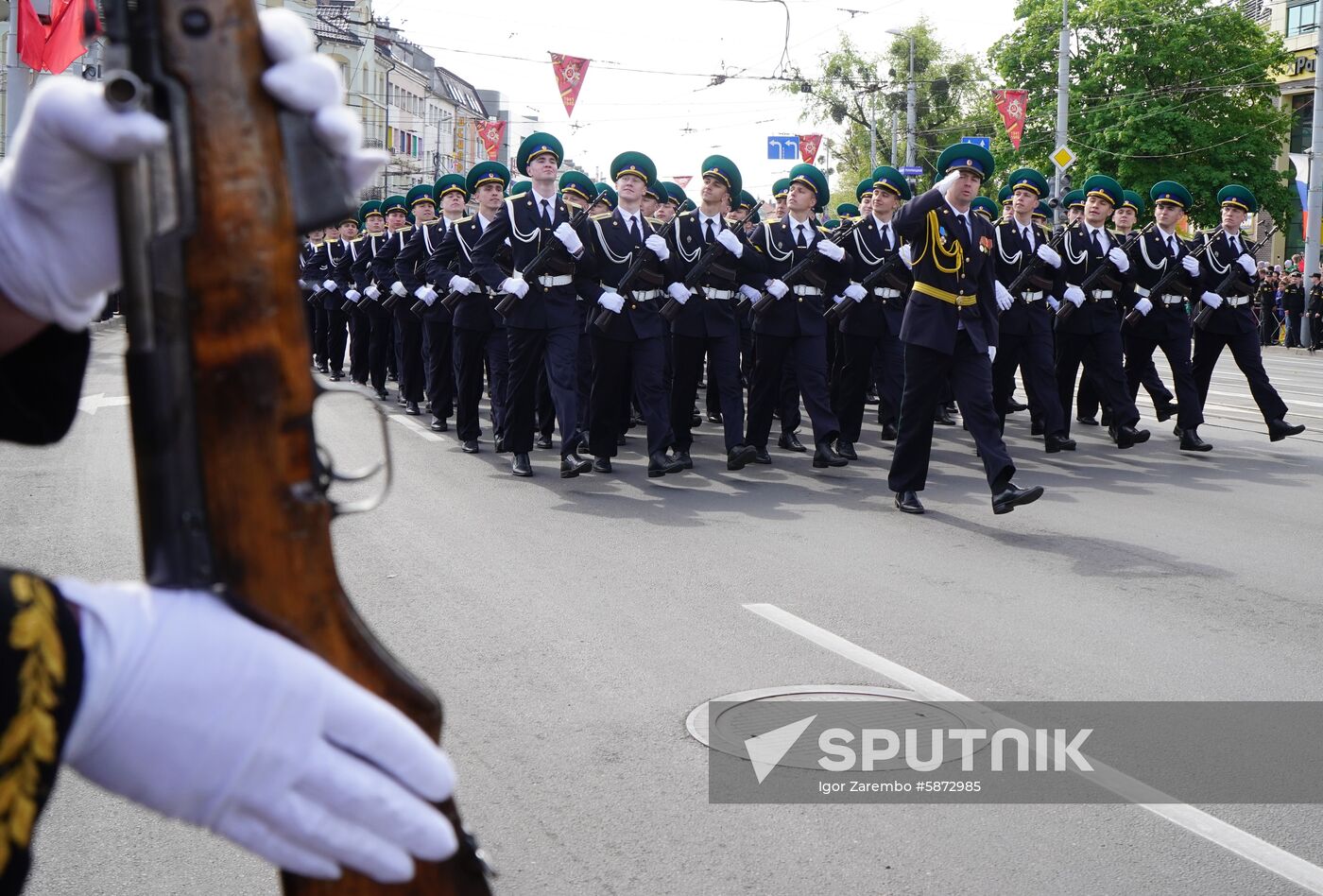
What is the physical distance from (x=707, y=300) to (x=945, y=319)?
285 cm

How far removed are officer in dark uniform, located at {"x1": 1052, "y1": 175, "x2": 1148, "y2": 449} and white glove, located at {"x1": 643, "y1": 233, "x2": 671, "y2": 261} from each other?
11.6 ft

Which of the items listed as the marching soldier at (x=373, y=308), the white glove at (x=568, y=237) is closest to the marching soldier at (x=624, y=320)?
the white glove at (x=568, y=237)

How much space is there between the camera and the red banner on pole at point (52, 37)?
1548cm

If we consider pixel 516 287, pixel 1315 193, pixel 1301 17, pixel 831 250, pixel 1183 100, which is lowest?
pixel 516 287

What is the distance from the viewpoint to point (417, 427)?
13.5 metres

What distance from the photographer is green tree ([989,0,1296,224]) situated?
4812 centimetres

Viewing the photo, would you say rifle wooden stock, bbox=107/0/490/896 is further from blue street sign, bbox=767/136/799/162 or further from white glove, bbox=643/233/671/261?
blue street sign, bbox=767/136/799/162

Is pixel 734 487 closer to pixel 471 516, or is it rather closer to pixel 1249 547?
pixel 471 516

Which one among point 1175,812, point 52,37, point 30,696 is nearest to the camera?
point 30,696

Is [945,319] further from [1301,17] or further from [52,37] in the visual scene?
[1301,17]

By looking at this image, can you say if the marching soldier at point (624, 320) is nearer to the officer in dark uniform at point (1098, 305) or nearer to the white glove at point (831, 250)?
the white glove at point (831, 250)

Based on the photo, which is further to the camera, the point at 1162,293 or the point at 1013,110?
the point at 1013,110

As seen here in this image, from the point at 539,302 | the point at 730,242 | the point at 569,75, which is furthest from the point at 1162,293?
the point at 569,75

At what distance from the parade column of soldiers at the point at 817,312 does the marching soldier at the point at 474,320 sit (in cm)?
2
